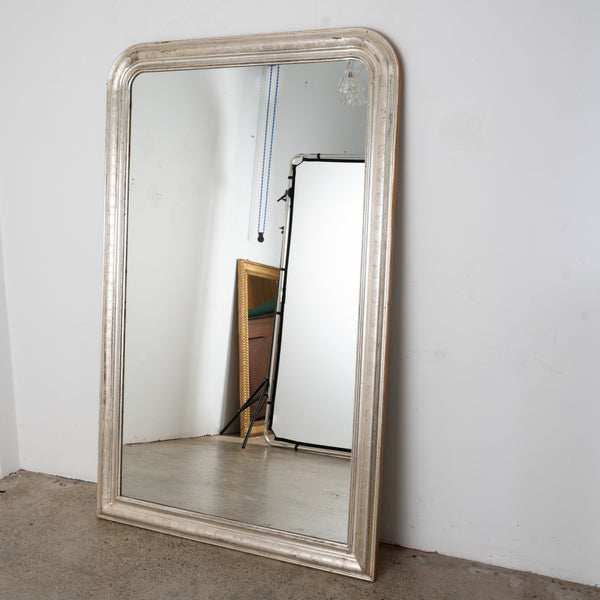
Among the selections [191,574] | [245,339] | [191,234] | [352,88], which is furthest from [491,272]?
[191,574]

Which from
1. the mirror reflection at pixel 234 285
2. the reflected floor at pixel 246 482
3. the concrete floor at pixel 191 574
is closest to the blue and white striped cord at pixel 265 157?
the mirror reflection at pixel 234 285

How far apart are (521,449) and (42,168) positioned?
2.06m

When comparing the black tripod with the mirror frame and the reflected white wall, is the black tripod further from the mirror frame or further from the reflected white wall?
the mirror frame

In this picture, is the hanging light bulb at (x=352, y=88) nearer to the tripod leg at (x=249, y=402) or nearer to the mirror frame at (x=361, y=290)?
the mirror frame at (x=361, y=290)

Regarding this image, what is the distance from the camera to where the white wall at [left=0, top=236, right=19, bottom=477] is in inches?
95.2

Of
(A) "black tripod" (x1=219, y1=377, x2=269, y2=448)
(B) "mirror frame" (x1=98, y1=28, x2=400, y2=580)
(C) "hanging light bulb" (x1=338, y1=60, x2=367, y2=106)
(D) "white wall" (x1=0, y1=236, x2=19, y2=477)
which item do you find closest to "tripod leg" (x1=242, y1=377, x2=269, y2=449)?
(A) "black tripod" (x1=219, y1=377, x2=269, y2=448)

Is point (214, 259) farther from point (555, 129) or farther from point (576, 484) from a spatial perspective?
point (576, 484)

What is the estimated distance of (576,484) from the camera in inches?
69.6

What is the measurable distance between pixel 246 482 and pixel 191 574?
0.33 meters

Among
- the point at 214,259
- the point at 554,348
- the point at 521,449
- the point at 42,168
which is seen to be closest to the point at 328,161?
the point at 214,259

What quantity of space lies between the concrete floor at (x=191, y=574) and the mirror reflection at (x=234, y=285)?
0.14 m

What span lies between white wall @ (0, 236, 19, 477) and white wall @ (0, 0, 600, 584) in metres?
1.36

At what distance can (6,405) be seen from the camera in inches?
96.0

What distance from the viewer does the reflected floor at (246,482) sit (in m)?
1.86
